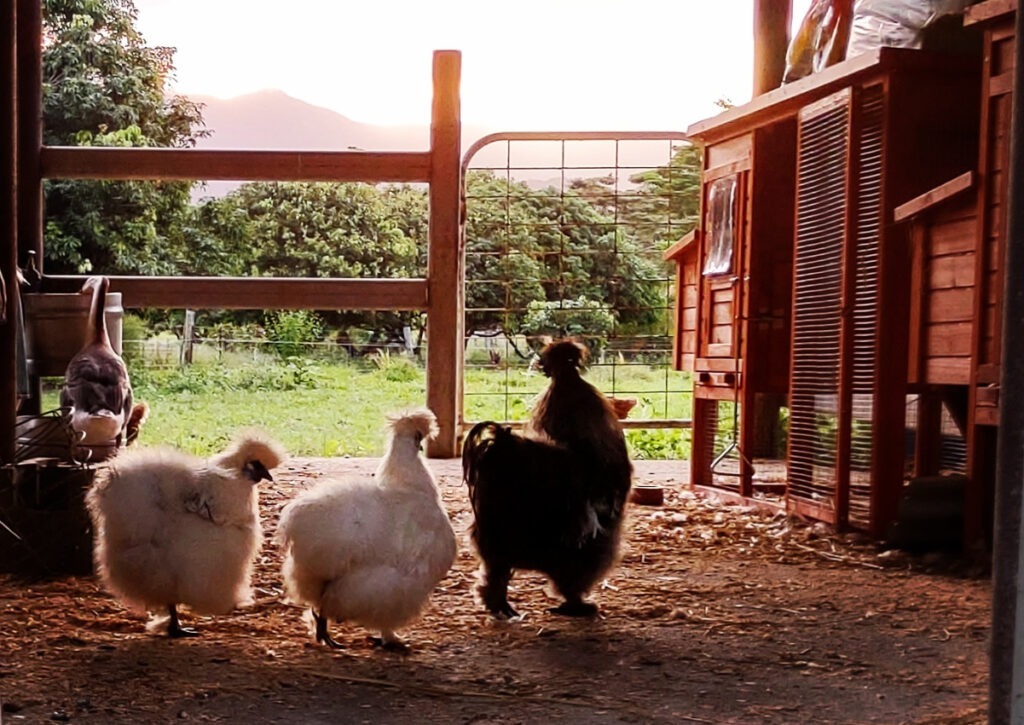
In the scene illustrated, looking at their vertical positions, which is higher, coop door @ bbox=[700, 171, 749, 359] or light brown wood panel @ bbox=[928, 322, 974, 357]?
coop door @ bbox=[700, 171, 749, 359]

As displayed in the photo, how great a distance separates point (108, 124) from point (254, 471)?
1122cm

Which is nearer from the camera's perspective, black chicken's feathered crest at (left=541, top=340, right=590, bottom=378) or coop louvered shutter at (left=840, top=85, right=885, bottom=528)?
black chicken's feathered crest at (left=541, top=340, right=590, bottom=378)

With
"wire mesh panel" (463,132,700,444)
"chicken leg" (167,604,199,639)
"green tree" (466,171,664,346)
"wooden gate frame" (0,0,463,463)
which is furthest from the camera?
"green tree" (466,171,664,346)

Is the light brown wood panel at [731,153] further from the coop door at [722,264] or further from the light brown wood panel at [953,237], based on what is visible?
the light brown wood panel at [953,237]

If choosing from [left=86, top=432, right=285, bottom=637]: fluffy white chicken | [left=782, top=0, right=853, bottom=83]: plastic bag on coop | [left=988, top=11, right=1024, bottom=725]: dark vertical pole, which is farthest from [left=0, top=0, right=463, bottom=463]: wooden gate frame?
[left=988, top=11, right=1024, bottom=725]: dark vertical pole

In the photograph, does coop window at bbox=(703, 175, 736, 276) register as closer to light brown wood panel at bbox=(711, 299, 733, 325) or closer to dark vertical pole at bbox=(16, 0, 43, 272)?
light brown wood panel at bbox=(711, 299, 733, 325)

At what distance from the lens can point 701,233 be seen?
297 inches

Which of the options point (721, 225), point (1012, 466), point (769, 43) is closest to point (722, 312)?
point (721, 225)

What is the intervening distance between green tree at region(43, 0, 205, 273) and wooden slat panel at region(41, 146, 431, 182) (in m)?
5.08

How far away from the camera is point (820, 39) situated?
6.32 m

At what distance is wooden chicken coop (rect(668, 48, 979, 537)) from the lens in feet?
18.0

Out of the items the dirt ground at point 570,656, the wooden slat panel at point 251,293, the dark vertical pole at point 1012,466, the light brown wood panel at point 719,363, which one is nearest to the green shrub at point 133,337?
the wooden slat panel at point 251,293

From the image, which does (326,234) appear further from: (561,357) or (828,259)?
(561,357)

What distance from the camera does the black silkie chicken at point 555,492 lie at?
13.1ft
